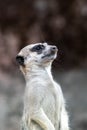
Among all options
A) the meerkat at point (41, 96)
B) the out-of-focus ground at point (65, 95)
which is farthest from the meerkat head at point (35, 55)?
the out-of-focus ground at point (65, 95)

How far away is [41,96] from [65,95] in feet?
15.0

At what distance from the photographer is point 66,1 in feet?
39.3

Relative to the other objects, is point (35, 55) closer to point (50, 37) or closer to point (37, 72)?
point (37, 72)

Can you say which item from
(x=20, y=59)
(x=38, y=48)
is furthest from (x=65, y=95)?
(x=20, y=59)

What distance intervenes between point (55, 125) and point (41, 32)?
491 cm

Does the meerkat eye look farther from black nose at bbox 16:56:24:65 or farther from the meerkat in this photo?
black nose at bbox 16:56:24:65

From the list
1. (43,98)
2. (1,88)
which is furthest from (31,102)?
(1,88)

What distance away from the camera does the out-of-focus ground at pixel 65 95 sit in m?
10.7

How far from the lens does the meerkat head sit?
685 centimetres

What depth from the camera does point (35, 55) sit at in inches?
273

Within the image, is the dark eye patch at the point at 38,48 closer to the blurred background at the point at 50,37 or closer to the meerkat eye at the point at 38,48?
the meerkat eye at the point at 38,48

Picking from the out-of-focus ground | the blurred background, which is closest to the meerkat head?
the out-of-focus ground

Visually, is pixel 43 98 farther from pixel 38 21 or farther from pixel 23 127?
pixel 38 21

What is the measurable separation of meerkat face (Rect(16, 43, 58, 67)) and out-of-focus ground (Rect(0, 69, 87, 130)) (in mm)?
3539
